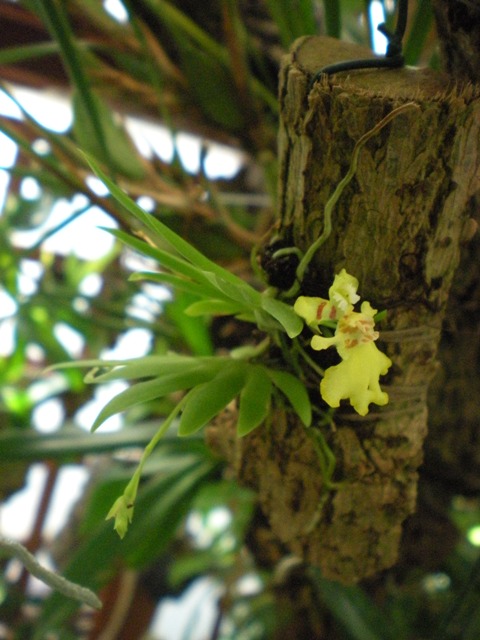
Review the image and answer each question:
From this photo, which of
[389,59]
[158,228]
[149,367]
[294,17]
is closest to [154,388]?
[149,367]

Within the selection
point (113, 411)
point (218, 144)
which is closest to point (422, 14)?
point (113, 411)

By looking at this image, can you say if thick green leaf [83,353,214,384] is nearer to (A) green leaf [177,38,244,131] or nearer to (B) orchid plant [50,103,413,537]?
(B) orchid plant [50,103,413,537]

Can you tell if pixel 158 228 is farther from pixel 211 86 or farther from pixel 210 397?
pixel 211 86

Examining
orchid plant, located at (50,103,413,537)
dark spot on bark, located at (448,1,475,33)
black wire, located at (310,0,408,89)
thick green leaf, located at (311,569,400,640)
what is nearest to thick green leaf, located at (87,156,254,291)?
orchid plant, located at (50,103,413,537)

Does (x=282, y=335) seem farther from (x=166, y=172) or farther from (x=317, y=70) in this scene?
(x=166, y=172)

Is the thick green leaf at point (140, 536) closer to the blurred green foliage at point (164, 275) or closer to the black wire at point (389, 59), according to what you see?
the blurred green foliage at point (164, 275)
